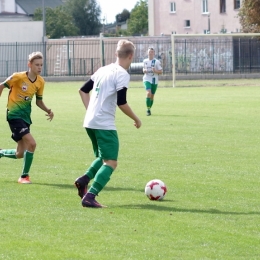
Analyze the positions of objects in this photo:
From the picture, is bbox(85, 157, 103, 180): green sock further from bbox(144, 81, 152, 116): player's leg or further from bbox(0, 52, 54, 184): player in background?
bbox(144, 81, 152, 116): player's leg

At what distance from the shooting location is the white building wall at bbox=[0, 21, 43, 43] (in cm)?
5656

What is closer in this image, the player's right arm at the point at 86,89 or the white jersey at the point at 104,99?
the white jersey at the point at 104,99

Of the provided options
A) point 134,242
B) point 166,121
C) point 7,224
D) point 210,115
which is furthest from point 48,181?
point 210,115

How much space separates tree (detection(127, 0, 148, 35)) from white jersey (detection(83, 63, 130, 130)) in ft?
312

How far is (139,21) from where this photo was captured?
104688mm

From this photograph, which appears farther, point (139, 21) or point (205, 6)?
point (139, 21)

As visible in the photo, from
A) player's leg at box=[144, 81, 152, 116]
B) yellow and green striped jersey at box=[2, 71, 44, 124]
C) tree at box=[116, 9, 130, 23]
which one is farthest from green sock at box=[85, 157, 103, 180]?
tree at box=[116, 9, 130, 23]

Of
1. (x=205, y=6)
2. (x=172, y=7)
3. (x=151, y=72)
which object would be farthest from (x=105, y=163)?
(x=172, y=7)

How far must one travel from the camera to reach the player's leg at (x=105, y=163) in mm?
7898

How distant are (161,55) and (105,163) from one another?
3999 cm

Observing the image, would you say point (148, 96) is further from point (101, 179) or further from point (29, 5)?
point (29, 5)

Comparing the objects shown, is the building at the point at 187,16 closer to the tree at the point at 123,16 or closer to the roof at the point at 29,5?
the roof at the point at 29,5

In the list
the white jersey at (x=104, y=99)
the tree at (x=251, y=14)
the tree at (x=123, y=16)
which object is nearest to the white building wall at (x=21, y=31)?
the tree at (x=251, y=14)

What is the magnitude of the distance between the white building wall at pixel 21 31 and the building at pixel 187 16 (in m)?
20.9
